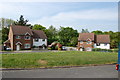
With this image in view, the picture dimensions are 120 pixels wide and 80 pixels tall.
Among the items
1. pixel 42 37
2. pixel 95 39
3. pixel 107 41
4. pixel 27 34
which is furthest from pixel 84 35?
pixel 27 34

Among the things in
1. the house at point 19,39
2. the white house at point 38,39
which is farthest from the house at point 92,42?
the house at point 19,39

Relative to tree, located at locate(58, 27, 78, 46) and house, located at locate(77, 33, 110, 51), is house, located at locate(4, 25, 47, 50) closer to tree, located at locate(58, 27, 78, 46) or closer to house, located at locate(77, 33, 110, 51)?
house, located at locate(77, 33, 110, 51)

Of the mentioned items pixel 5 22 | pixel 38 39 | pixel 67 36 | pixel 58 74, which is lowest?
pixel 58 74

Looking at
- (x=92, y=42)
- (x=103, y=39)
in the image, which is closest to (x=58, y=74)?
(x=92, y=42)

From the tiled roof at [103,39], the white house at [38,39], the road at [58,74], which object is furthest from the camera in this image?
the tiled roof at [103,39]

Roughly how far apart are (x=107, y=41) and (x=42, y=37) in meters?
24.9

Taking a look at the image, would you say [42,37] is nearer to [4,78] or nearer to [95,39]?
[95,39]

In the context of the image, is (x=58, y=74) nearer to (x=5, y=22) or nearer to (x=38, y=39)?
(x=38, y=39)

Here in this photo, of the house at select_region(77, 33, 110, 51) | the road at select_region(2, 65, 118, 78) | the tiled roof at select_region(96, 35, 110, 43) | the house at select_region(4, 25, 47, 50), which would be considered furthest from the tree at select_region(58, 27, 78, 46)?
the road at select_region(2, 65, 118, 78)

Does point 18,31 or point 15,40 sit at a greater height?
point 18,31

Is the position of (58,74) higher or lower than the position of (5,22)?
lower

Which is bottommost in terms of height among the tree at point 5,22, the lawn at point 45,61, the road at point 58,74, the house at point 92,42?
the road at point 58,74

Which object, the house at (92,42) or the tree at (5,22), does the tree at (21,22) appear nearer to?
the tree at (5,22)

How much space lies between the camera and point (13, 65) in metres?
16.0
